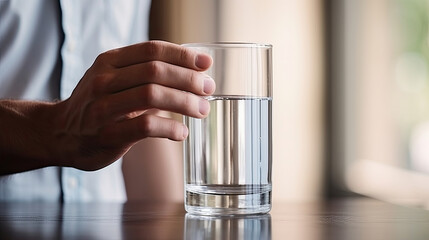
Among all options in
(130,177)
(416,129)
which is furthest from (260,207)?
(416,129)

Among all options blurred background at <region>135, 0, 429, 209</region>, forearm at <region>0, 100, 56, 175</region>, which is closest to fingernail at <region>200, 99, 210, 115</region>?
forearm at <region>0, 100, 56, 175</region>

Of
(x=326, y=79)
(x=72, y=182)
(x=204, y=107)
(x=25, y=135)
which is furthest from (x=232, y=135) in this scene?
(x=326, y=79)

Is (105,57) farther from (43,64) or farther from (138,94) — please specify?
(43,64)

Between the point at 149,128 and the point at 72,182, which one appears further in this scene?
the point at 72,182

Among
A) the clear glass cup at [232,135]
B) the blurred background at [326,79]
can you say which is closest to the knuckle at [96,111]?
the clear glass cup at [232,135]

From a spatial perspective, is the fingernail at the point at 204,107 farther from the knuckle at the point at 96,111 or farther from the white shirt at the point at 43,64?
the white shirt at the point at 43,64
